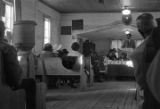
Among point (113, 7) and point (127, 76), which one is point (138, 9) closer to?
point (113, 7)

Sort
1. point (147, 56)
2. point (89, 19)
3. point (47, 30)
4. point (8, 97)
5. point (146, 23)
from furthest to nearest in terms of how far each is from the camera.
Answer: point (89, 19) < point (47, 30) < point (8, 97) < point (146, 23) < point (147, 56)

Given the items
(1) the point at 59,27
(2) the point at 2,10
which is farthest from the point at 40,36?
(2) the point at 2,10

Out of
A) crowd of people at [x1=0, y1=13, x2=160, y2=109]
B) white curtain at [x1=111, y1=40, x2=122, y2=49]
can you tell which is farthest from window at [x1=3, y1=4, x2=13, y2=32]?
white curtain at [x1=111, y1=40, x2=122, y2=49]

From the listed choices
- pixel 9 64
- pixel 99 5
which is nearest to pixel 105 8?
pixel 99 5

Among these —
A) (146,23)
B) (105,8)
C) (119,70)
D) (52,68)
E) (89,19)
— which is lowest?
(119,70)

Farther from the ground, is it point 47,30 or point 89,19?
point 89,19

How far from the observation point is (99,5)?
12.8 m

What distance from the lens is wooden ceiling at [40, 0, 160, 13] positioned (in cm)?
1191

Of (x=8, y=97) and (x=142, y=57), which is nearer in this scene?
(x=142, y=57)

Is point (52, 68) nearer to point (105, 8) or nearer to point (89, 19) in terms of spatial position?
point (105, 8)

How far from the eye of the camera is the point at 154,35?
1784mm

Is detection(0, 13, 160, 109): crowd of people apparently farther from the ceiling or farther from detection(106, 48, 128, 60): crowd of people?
detection(106, 48, 128, 60): crowd of people

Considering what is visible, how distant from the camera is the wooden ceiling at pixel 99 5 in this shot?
39.1 ft

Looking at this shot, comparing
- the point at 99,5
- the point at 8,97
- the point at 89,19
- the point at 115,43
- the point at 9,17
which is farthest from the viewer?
the point at 115,43
